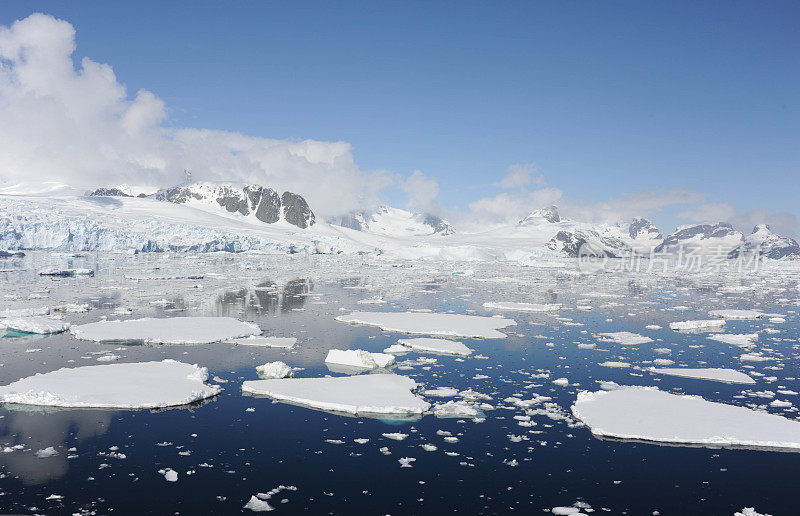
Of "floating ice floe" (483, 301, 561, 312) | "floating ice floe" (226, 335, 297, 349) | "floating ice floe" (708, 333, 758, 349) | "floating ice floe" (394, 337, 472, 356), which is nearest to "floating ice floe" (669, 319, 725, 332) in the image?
"floating ice floe" (708, 333, 758, 349)

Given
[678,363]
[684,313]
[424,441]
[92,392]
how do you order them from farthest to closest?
1. [684,313]
2. [678,363]
3. [92,392]
4. [424,441]

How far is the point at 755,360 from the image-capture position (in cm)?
1485

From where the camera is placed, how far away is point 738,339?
57.6 ft

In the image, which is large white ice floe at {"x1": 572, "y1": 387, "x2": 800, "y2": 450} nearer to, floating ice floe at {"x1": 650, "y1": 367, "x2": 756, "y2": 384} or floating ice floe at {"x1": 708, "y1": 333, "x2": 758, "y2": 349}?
floating ice floe at {"x1": 650, "y1": 367, "x2": 756, "y2": 384}

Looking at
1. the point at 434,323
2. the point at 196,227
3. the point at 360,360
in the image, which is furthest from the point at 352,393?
the point at 196,227

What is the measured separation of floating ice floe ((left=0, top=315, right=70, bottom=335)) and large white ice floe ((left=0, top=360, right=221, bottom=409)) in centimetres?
542

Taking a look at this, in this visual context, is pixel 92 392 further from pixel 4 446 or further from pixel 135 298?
pixel 135 298

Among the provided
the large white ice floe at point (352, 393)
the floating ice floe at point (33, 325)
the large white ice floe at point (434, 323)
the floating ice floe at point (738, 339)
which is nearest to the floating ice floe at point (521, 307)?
the large white ice floe at point (434, 323)

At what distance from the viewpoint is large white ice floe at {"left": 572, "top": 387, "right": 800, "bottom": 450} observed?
8930mm

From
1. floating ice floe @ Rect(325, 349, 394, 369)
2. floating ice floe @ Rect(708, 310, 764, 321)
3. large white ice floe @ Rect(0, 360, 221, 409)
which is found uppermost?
floating ice floe @ Rect(708, 310, 764, 321)

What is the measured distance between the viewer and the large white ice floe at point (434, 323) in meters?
17.9

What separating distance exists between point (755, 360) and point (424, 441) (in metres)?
11.6

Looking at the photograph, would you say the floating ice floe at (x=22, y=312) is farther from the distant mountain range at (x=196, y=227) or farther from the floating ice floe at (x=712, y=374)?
the distant mountain range at (x=196, y=227)

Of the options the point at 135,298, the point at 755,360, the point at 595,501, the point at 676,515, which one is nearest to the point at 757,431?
the point at 676,515
